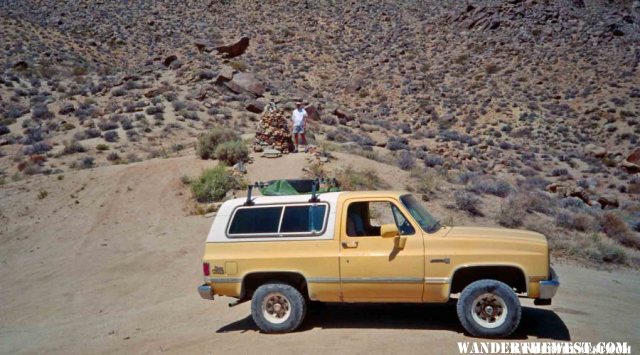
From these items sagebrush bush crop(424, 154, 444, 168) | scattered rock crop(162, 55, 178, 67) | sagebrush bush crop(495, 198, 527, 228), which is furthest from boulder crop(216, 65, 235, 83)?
sagebrush bush crop(495, 198, 527, 228)

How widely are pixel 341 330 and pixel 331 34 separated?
51767 mm

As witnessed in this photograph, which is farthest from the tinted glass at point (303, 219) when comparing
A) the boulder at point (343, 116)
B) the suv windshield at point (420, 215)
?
the boulder at point (343, 116)

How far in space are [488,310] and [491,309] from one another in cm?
4

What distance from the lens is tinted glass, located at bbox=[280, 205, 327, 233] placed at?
705 centimetres

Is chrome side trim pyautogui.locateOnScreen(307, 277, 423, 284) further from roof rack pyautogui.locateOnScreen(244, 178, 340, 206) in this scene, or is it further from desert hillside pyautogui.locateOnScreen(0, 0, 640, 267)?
desert hillside pyautogui.locateOnScreen(0, 0, 640, 267)

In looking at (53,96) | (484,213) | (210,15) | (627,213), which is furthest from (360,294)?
(210,15)

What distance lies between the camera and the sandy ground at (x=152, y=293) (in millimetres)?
6852

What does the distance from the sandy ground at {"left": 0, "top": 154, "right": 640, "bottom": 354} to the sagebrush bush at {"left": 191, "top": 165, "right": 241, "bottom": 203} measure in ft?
1.96

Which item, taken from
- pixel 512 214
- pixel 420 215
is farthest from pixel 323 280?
pixel 512 214

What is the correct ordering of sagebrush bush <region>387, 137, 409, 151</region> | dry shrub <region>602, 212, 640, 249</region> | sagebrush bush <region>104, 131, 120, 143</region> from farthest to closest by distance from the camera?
sagebrush bush <region>387, 137, 409, 151</region>
sagebrush bush <region>104, 131, 120, 143</region>
dry shrub <region>602, 212, 640, 249</region>

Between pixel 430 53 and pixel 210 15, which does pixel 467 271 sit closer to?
pixel 430 53

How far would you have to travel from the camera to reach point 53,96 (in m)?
35.4

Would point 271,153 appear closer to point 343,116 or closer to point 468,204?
point 468,204

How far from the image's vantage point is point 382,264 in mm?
6660
